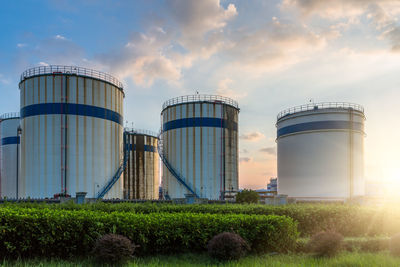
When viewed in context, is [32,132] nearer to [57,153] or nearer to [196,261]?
[57,153]

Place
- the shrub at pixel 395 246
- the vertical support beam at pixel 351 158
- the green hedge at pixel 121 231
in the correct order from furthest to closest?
the vertical support beam at pixel 351 158, the shrub at pixel 395 246, the green hedge at pixel 121 231

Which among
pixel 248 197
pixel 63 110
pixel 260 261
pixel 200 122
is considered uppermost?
pixel 63 110

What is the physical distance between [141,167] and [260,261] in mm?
33074

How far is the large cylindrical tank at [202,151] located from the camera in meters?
33.2

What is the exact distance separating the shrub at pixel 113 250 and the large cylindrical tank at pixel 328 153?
96.3 feet

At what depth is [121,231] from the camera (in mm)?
9328

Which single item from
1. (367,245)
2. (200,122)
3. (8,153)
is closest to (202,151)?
(200,122)

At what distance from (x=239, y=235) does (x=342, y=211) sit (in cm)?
768

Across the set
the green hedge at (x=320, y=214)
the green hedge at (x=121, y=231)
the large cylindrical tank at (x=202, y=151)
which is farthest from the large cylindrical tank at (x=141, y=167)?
the green hedge at (x=121, y=231)

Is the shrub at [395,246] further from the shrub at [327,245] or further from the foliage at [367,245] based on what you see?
the shrub at [327,245]

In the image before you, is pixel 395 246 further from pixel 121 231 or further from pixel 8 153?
pixel 8 153

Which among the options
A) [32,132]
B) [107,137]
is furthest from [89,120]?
[32,132]

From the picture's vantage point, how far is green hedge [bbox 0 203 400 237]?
1404 centimetres

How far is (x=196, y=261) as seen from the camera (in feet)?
29.7
